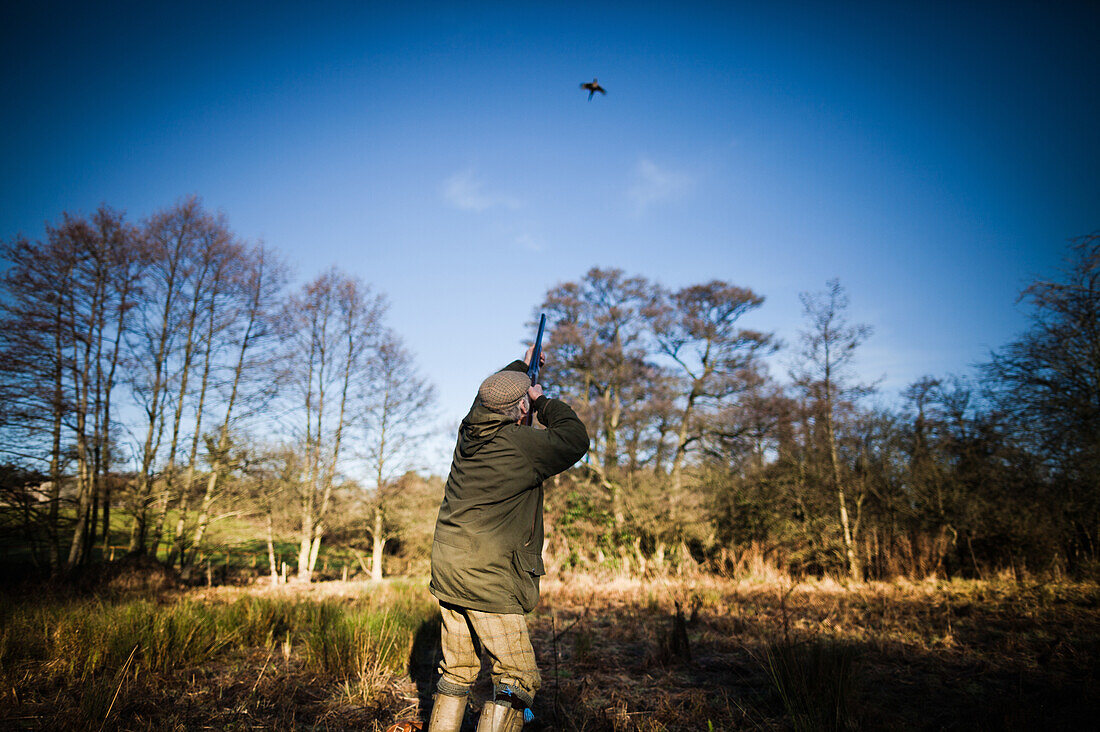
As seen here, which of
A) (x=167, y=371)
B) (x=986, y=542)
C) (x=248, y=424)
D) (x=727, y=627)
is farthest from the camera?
(x=248, y=424)

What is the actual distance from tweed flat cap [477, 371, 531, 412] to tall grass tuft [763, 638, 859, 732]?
2161mm

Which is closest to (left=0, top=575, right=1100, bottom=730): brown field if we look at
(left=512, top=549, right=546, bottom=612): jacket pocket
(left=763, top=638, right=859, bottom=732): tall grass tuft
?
(left=763, top=638, right=859, bottom=732): tall grass tuft

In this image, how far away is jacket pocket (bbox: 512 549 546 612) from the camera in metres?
2.36

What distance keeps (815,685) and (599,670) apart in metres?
1.79

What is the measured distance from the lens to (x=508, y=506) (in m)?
2.41

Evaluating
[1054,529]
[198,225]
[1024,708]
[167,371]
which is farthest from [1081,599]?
[198,225]

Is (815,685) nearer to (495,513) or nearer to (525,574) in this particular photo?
(525,574)

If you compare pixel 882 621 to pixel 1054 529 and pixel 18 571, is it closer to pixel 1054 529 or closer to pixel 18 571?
pixel 1054 529

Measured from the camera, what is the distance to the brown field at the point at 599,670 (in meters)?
2.90

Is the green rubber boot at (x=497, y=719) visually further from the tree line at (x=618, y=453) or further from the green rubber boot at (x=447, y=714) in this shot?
the tree line at (x=618, y=453)

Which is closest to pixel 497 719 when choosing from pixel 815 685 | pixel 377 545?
pixel 815 685

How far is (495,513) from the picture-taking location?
2375 mm

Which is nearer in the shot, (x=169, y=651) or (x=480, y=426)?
(x=480, y=426)

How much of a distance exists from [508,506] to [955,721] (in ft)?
9.31
